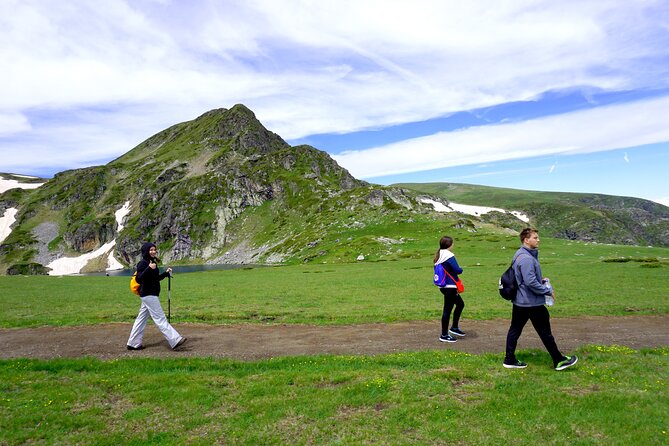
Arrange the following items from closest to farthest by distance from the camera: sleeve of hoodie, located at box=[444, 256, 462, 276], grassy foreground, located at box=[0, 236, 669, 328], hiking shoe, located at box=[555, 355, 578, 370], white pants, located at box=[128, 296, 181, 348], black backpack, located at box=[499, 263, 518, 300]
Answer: hiking shoe, located at box=[555, 355, 578, 370], black backpack, located at box=[499, 263, 518, 300], white pants, located at box=[128, 296, 181, 348], sleeve of hoodie, located at box=[444, 256, 462, 276], grassy foreground, located at box=[0, 236, 669, 328]

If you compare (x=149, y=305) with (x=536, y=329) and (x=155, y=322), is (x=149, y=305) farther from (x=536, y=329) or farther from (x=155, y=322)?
(x=536, y=329)

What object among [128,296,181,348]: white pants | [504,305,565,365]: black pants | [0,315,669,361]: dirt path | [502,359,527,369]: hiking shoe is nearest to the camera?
[504,305,565,365]: black pants

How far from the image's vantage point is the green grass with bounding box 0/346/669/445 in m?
9.06

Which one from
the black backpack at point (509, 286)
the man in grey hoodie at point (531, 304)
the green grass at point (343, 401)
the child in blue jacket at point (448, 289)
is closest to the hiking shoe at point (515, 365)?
the man in grey hoodie at point (531, 304)

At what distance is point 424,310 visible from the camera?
84.0 ft

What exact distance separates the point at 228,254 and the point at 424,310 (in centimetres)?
17871

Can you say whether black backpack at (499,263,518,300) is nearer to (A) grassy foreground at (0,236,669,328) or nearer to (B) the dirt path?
(B) the dirt path

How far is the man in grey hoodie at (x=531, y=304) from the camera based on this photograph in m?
12.5

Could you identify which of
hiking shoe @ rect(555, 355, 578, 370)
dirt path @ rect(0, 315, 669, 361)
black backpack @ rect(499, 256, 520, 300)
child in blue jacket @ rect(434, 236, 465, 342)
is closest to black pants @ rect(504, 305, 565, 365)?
hiking shoe @ rect(555, 355, 578, 370)

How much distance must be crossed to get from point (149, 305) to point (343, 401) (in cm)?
999

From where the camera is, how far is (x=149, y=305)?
16.4 metres

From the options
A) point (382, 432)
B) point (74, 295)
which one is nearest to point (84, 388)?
point (382, 432)

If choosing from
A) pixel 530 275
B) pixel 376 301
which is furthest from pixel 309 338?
pixel 376 301

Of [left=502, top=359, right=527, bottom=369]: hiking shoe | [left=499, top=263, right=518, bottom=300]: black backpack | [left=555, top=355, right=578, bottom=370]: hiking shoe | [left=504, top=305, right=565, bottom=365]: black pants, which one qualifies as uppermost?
[left=499, top=263, right=518, bottom=300]: black backpack
